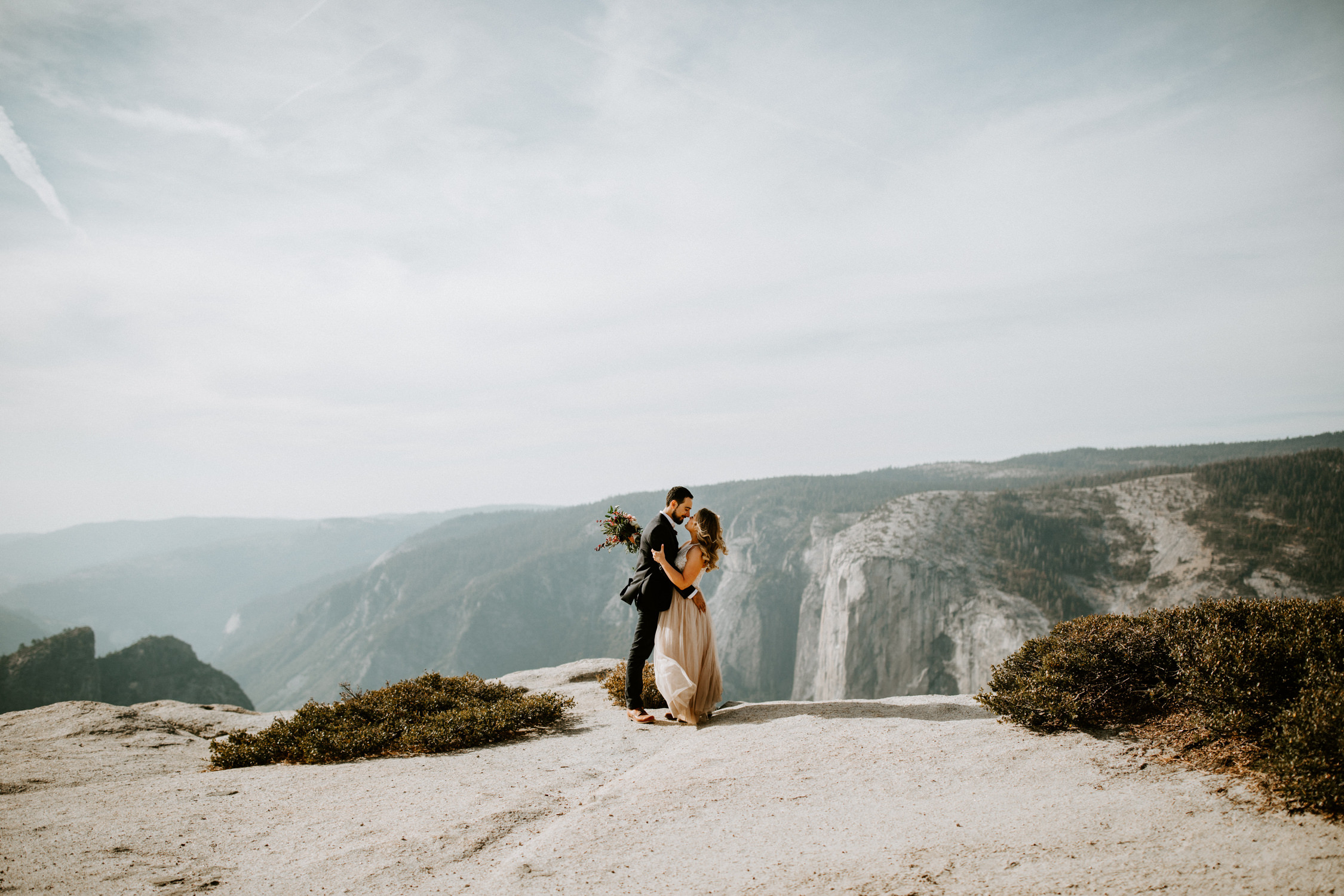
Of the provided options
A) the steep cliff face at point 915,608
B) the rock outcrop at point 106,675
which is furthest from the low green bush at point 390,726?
the rock outcrop at point 106,675

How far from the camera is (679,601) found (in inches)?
331

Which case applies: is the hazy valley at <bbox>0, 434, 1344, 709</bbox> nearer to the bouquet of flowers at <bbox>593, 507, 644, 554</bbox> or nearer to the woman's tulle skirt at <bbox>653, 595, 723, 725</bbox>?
the bouquet of flowers at <bbox>593, 507, 644, 554</bbox>

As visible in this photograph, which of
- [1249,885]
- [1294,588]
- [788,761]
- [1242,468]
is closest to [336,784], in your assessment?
[788,761]

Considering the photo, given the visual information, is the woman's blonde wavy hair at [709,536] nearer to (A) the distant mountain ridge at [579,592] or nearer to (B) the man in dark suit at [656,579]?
(B) the man in dark suit at [656,579]

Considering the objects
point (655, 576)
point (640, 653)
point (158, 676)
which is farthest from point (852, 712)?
point (158, 676)

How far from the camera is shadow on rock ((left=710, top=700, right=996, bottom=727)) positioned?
26.0ft

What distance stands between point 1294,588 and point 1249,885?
66.0 metres

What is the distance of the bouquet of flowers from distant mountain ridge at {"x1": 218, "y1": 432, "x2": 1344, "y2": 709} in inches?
3494

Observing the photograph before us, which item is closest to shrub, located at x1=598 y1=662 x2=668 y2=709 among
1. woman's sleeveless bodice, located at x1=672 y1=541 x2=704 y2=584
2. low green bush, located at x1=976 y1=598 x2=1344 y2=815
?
woman's sleeveless bodice, located at x1=672 y1=541 x2=704 y2=584

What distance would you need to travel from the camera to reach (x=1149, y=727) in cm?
608

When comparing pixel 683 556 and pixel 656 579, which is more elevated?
pixel 683 556

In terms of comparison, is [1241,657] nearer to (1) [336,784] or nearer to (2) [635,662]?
(2) [635,662]

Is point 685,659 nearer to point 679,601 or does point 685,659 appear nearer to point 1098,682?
point 679,601

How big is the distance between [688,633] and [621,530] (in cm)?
213
